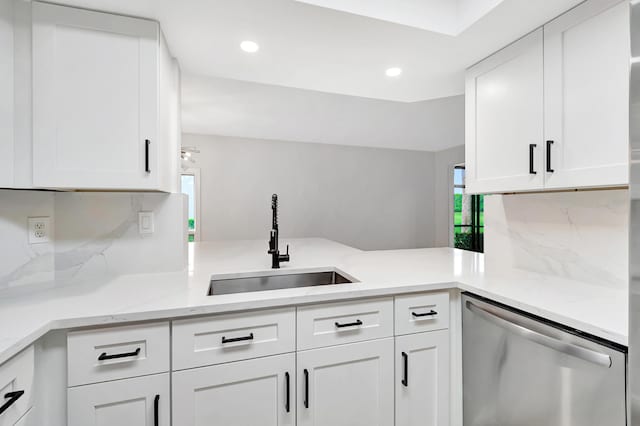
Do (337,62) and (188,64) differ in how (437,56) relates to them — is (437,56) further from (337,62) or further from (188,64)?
(188,64)

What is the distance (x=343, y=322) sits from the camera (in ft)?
4.20

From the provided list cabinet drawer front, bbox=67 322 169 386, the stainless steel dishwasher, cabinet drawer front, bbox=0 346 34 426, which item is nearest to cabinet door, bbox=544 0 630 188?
the stainless steel dishwasher

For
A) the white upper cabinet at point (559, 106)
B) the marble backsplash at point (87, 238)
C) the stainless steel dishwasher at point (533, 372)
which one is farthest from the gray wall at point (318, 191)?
the stainless steel dishwasher at point (533, 372)

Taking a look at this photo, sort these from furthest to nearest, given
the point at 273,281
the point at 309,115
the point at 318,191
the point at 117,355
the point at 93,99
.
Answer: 1. the point at 318,191
2. the point at 309,115
3. the point at 273,281
4. the point at 93,99
5. the point at 117,355

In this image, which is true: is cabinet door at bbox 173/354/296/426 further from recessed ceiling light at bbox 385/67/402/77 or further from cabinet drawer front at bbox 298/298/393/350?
recessed ceiling light at bbox 385/67/402/77

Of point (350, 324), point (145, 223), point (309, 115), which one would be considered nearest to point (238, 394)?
point (350, 324)

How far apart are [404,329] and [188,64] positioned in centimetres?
177

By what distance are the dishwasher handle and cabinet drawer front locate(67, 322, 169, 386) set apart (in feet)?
4.04

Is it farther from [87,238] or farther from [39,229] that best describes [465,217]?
[39,229]

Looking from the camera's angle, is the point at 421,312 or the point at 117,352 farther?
the point at 421,312

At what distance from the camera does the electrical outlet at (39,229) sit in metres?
1.36

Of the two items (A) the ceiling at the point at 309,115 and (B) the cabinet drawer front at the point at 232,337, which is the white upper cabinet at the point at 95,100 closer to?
(B) the cabinet drawer front at the point at 232,337

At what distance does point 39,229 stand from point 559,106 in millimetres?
2291

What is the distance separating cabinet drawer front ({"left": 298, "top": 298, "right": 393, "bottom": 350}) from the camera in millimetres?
1233
